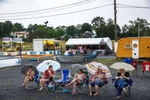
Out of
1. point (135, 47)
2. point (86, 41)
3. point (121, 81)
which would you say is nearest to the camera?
point (121, 81)

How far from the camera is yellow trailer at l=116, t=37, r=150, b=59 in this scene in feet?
65.5

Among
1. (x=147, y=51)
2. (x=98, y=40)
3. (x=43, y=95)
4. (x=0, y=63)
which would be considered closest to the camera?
(x=43, y=95)

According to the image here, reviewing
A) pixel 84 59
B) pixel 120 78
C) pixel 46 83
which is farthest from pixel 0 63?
pixel 120 78

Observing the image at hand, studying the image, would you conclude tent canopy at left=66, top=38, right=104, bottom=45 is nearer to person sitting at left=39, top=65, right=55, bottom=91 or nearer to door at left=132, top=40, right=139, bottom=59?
door at left=132, top=40, right=139, bottom=59

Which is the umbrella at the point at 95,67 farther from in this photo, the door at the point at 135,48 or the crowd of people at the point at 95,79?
the door at the point at 135,48

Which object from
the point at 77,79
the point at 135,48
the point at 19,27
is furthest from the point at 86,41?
the point at 19,27

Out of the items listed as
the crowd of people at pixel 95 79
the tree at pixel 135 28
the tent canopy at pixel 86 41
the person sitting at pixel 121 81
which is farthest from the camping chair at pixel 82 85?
the tree at pixel 135 28

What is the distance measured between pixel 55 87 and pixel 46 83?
0.38 meters

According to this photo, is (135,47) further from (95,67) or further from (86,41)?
(86,41)

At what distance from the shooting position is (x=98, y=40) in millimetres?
31594

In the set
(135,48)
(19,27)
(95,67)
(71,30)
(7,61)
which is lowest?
(7,61)

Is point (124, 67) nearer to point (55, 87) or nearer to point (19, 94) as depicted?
point (55, 87)

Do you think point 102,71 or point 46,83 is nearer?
point 102,71

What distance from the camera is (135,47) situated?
20.2m
